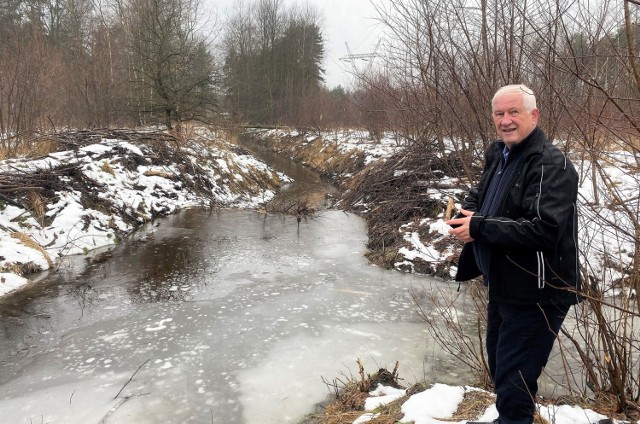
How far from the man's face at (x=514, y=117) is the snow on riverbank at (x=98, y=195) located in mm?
6224

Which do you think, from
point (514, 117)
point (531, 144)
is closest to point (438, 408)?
point (531, 144)

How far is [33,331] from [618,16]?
5.96m

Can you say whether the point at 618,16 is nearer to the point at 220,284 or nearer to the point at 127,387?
the point at 127,387

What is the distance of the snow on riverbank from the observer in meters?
6.62

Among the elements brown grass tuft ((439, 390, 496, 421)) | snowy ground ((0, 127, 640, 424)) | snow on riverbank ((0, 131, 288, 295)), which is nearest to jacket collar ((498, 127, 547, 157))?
snowy ground ((0, 127, 640, 424))

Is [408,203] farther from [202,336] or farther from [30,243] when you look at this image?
[30,243]

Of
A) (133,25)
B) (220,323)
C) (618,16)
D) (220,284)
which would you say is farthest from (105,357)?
(133,25)

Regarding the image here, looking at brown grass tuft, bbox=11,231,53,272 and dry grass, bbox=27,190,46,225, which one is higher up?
dry grass, bbox=27,190,46,225

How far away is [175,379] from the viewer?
3.55 meters

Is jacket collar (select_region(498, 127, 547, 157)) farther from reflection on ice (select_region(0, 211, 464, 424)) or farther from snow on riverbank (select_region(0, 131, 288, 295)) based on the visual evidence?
snow on riverbank (select_region(0, 131, 288, 295))

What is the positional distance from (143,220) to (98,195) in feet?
3.43

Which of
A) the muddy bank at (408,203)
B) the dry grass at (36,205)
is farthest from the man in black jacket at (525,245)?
the dry grass at (36,205)

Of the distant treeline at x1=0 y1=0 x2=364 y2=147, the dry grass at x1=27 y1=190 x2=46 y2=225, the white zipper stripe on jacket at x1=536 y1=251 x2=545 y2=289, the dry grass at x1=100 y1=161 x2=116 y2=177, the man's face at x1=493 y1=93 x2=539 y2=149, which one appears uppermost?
the distant treeline at x1=0 y1=0 x2=364 y2=147

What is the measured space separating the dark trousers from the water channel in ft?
5.12
